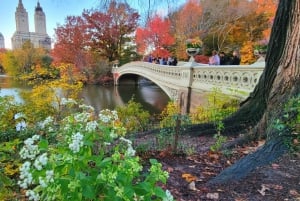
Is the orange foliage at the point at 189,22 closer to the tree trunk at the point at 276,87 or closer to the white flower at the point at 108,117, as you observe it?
the tree trunk at the point at 276,87

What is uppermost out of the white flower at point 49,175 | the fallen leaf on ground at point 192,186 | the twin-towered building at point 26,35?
the twin-towered building at point 26,35

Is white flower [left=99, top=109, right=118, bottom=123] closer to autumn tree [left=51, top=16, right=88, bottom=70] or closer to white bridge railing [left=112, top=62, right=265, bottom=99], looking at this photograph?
white bridge railing [left=112, top=62, right=265, bottom=99]

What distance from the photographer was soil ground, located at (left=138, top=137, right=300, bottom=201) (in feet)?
7.47

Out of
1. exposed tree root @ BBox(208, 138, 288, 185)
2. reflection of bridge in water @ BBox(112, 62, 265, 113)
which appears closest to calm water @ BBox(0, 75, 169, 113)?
reflection of bridge in water @ BBox(112, 62, 265, 113)

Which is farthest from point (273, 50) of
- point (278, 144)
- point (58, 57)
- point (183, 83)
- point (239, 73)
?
point (58, 57)

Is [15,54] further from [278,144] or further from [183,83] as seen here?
[278,144]

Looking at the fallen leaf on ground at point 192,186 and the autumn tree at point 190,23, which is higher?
the autumn tree at point 190,23

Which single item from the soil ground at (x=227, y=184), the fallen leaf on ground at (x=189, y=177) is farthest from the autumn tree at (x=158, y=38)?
the fallen leaf on ground at (x=189, y=177)

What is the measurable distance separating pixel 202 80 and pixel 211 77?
21.1 inches

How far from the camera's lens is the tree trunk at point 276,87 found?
2.77m

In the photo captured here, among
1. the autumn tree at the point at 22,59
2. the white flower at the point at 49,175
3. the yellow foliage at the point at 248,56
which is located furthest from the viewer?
the autumn tree at the point at 22,59

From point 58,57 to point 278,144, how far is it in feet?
106

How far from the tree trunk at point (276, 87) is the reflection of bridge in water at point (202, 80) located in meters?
2.44

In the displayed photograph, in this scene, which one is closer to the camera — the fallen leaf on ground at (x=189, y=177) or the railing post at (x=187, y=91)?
the fallen leaf on ground at (x=189, y=177)
